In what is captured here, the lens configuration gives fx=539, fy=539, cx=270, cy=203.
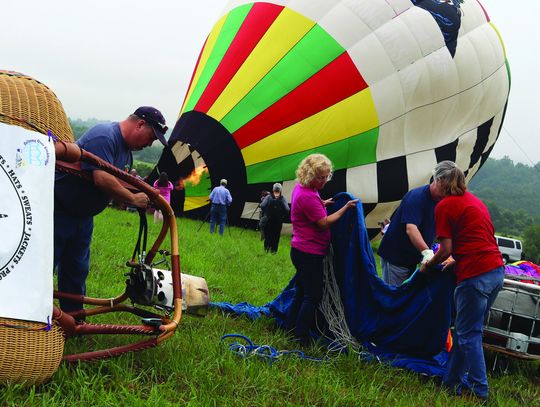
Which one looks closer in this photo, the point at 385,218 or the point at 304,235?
the point at 304,235

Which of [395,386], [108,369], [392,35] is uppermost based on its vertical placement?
[392,35]

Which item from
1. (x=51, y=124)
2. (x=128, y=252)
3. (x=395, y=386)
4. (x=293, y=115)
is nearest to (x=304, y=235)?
(x=395, y=386)

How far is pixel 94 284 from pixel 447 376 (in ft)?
8.40

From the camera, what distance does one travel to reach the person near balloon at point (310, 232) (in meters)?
3.55

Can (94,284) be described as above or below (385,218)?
below

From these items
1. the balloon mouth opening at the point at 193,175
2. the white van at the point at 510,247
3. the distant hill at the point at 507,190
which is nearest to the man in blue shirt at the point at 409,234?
the balloon mouth opening at the point at 193,175

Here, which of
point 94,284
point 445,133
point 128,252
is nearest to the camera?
point 94,284

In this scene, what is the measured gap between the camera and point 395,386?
9.85ft

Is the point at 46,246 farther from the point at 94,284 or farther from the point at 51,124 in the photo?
the point at 94,284

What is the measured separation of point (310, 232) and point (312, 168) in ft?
1.42

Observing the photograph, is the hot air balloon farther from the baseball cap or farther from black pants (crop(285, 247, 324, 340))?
the baseball cap

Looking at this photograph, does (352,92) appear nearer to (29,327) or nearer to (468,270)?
(468,270)

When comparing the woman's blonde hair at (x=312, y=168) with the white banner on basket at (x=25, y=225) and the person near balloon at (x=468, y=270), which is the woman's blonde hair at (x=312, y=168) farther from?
the white banner on basket at (x=25, y=225)

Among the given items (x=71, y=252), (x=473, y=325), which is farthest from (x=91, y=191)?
(x=473, y=325)
